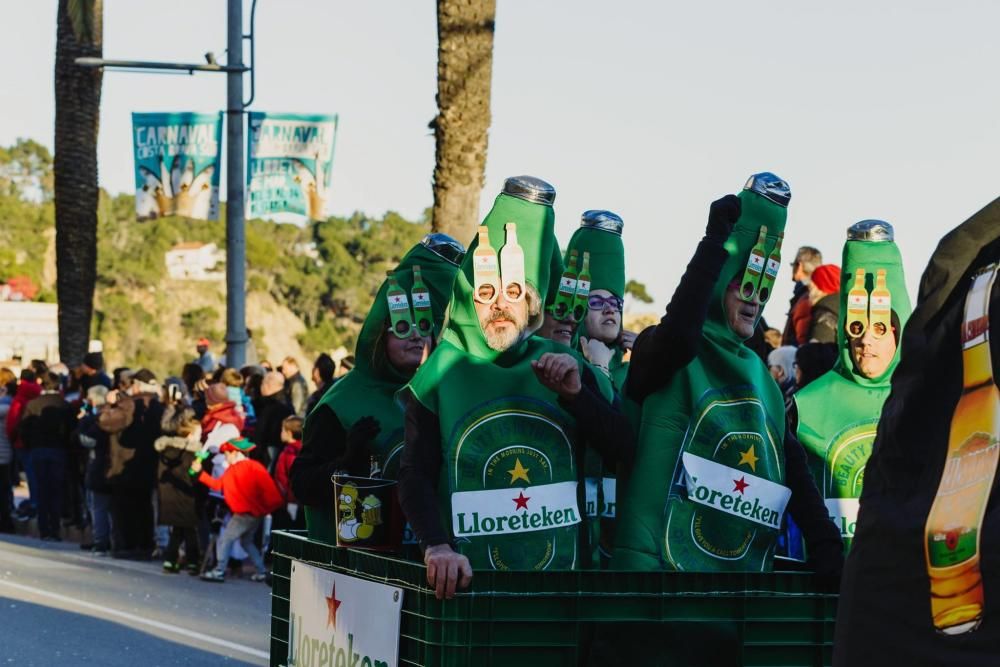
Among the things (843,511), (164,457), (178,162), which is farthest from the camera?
(178,162)

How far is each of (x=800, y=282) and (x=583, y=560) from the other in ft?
24.5

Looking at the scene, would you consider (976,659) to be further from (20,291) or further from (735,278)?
(20,291)

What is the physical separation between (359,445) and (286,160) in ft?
44.3

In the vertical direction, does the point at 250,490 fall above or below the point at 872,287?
below

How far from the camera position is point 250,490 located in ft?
45.4

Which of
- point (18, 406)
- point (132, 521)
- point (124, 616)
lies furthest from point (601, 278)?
point (18, 406)

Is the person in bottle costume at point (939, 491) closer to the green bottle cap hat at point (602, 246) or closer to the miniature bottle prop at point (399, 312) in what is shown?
the miniature bottle prop at point (399, 312)

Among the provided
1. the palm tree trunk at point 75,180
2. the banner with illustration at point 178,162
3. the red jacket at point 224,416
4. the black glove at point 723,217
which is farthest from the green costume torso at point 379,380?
the palm tree trunk at point 75,180

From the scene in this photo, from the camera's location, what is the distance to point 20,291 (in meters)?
81.1

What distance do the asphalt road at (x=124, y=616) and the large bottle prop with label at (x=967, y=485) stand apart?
25.4 feet

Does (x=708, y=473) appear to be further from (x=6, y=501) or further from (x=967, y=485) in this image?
(x=6, y=501)

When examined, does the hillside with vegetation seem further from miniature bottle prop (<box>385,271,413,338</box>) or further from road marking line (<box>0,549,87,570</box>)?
miniature bottle prop (<box>385,271,413,338</box>)

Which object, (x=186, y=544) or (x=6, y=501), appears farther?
(x=6, y=501)

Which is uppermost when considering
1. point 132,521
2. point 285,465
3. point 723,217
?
point 723,217
